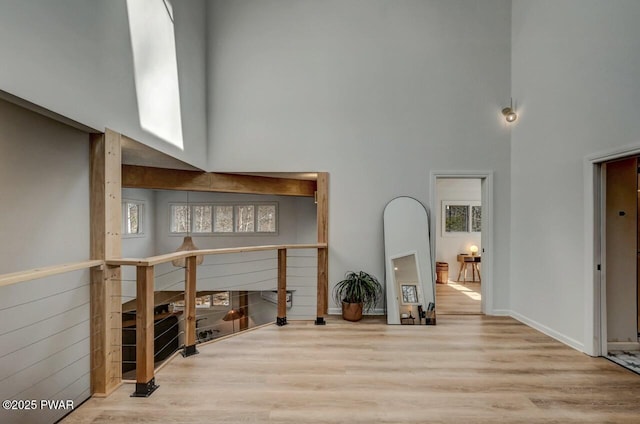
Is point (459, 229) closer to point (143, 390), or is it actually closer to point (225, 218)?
point (225, 218)

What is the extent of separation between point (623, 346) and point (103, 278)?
4.93 m

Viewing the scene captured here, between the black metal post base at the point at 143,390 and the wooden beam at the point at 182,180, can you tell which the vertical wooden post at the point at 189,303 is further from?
Result: the wooden beam at the point at 182,180

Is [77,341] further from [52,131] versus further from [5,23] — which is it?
[5,23]

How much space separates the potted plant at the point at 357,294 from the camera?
15.3 ft

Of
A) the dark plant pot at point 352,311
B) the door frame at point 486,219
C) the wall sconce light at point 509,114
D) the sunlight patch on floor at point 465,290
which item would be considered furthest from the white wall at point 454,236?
the dark plant pot at point 352,311

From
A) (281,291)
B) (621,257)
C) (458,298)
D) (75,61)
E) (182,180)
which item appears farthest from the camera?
(458,298)

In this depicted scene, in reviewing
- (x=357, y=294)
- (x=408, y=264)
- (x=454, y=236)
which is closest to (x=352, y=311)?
(x=357, y=294)

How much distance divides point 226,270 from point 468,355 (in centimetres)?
558

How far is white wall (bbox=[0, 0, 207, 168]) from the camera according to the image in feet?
6.44

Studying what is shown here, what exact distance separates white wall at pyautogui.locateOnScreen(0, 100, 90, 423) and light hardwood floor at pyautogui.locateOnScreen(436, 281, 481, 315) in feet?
14.3

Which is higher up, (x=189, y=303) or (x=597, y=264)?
(x=597, y=264)

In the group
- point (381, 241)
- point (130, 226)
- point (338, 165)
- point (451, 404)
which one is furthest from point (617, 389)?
point (130, 226)

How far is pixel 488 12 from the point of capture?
16.1ft

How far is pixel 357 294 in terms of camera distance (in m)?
4.66
